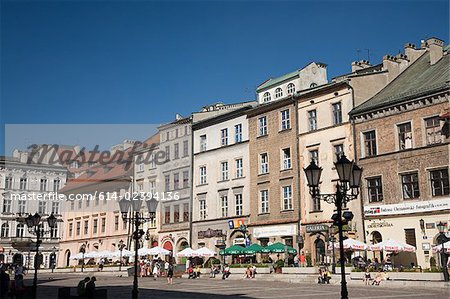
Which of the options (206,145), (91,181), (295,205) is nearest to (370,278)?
(295,205)

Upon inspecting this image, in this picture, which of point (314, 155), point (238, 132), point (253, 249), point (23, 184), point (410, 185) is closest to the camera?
point (410, 185)

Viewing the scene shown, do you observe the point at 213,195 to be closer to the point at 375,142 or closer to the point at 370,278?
the point at 375,142

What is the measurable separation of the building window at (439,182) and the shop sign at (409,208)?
600mm

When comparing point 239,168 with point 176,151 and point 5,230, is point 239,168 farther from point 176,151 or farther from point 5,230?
point 5,230

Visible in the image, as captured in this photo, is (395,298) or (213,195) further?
(213,195)

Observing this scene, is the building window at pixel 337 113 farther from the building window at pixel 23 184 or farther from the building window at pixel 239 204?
the building window at pixel 23 184

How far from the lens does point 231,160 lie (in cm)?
4944

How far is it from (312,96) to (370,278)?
16799mm

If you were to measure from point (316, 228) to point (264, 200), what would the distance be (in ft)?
21.8

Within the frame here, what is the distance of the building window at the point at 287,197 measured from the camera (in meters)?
43.4

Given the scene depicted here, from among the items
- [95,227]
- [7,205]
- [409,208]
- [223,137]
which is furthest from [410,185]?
[7,205]

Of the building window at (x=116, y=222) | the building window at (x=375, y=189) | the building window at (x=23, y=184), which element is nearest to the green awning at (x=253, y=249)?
the building window at (x=375, y=189)

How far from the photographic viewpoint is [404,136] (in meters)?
36.4

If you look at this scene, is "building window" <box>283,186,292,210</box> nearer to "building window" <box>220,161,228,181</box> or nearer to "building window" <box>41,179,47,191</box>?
"building window" <box>220,161,228,181</box>
